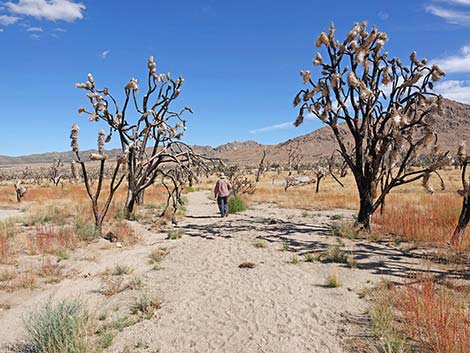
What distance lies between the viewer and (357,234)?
1126cm

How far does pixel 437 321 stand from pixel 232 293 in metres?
3.34

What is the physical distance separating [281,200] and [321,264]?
1523cm

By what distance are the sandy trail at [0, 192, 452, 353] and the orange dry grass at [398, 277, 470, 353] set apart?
77 centimetres

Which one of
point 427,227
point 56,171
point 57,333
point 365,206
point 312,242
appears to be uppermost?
point 56,171

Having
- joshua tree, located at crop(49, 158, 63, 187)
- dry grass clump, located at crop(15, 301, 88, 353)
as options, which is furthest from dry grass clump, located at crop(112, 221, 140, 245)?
joshua tree, located at crop(49, 158, 63, 187)

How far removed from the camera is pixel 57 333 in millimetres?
4664

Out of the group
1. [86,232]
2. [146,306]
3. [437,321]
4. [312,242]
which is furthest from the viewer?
[86,232]

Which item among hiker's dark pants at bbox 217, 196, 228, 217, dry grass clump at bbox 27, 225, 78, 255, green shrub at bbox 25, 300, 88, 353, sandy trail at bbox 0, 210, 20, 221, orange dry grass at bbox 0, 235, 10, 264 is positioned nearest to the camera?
green shrub at bbox 25, 300, 88, 353

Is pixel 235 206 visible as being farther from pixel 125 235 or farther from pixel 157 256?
pixel 157 256

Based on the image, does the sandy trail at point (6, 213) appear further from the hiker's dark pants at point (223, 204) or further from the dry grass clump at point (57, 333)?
the dry grass clump at point (57, 333)

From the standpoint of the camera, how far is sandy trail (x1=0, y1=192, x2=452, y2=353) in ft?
16.4

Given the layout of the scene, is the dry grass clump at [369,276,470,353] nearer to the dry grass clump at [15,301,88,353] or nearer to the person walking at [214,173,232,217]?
the dry grass clump at [15,301,88,353]

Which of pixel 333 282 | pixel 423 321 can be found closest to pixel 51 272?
pixel 333 282

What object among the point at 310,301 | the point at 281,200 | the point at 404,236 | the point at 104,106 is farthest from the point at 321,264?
the point at 281,200
